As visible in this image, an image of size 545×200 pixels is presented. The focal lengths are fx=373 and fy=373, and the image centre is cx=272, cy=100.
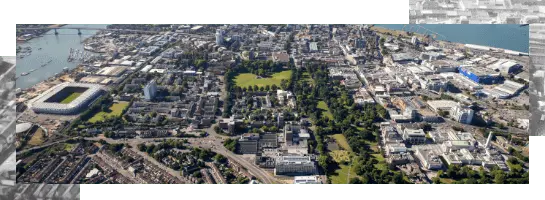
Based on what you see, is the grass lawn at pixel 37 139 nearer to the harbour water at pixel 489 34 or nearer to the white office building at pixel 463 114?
the white office building at pixel 463 114

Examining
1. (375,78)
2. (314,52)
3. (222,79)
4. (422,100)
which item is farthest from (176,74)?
(422,100)

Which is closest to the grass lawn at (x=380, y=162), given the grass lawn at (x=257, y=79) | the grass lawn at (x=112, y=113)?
the grass lawn at (x=257, y=79)

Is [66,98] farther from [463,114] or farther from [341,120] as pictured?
[463,114]

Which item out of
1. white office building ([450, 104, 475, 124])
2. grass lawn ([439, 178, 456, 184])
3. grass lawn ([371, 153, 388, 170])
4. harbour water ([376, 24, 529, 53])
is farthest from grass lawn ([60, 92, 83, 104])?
harbour water ([376, 24, 529, 53])

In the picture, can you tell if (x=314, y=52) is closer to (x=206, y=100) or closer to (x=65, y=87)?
(x=206, y=100)

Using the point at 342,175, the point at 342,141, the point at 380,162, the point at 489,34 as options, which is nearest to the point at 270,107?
the point at 342,141

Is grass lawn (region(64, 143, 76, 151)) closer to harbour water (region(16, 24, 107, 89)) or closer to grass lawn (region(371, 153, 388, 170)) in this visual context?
harbour water (region(16, 24, 107, 89))
